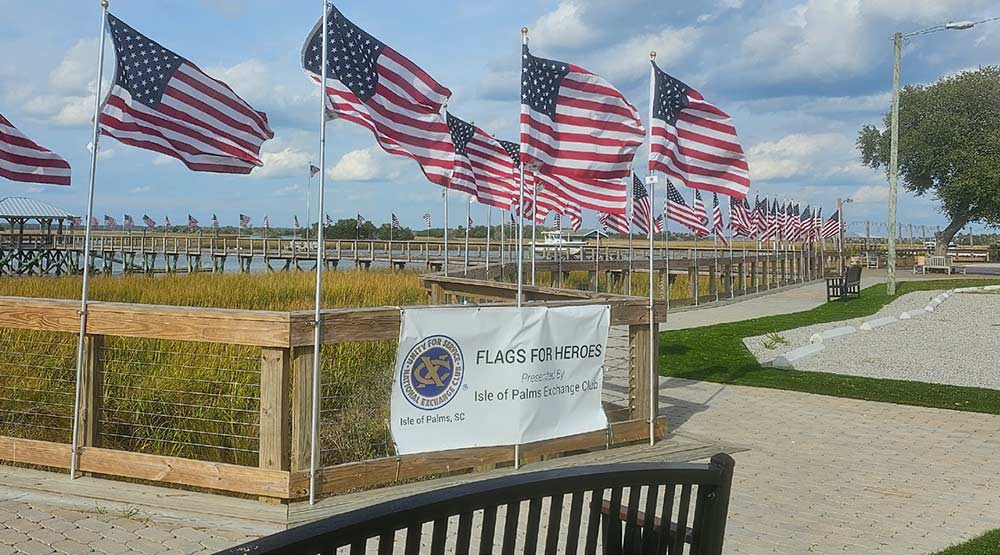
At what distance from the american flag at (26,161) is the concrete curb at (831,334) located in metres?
12.6

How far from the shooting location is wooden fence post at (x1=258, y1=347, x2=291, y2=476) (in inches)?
217

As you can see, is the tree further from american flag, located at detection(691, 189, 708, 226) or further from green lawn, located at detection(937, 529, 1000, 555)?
green lawn, located at detection(937, 529, 1000, 555)

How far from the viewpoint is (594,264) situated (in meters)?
24.6

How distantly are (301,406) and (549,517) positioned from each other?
3.28 m

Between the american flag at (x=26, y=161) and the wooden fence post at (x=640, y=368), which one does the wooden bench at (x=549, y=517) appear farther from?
the american flag at (x=26, y=161)

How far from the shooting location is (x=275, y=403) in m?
5.52

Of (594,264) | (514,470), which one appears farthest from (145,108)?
(594,264)

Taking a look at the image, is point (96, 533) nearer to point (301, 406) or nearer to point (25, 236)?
point (301, 406)

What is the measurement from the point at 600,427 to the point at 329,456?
7.57ft

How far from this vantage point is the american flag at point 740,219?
116 feet

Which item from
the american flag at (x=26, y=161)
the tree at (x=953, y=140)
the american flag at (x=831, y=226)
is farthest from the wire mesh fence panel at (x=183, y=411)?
the tree at (x=953, y=140)

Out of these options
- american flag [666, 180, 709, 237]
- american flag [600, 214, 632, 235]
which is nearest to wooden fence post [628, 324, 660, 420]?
american flag [600, 214, 632, 235]

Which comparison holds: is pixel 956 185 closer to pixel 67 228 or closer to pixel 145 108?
pixel 145 108

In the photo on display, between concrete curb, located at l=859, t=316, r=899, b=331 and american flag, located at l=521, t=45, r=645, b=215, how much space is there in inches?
452
